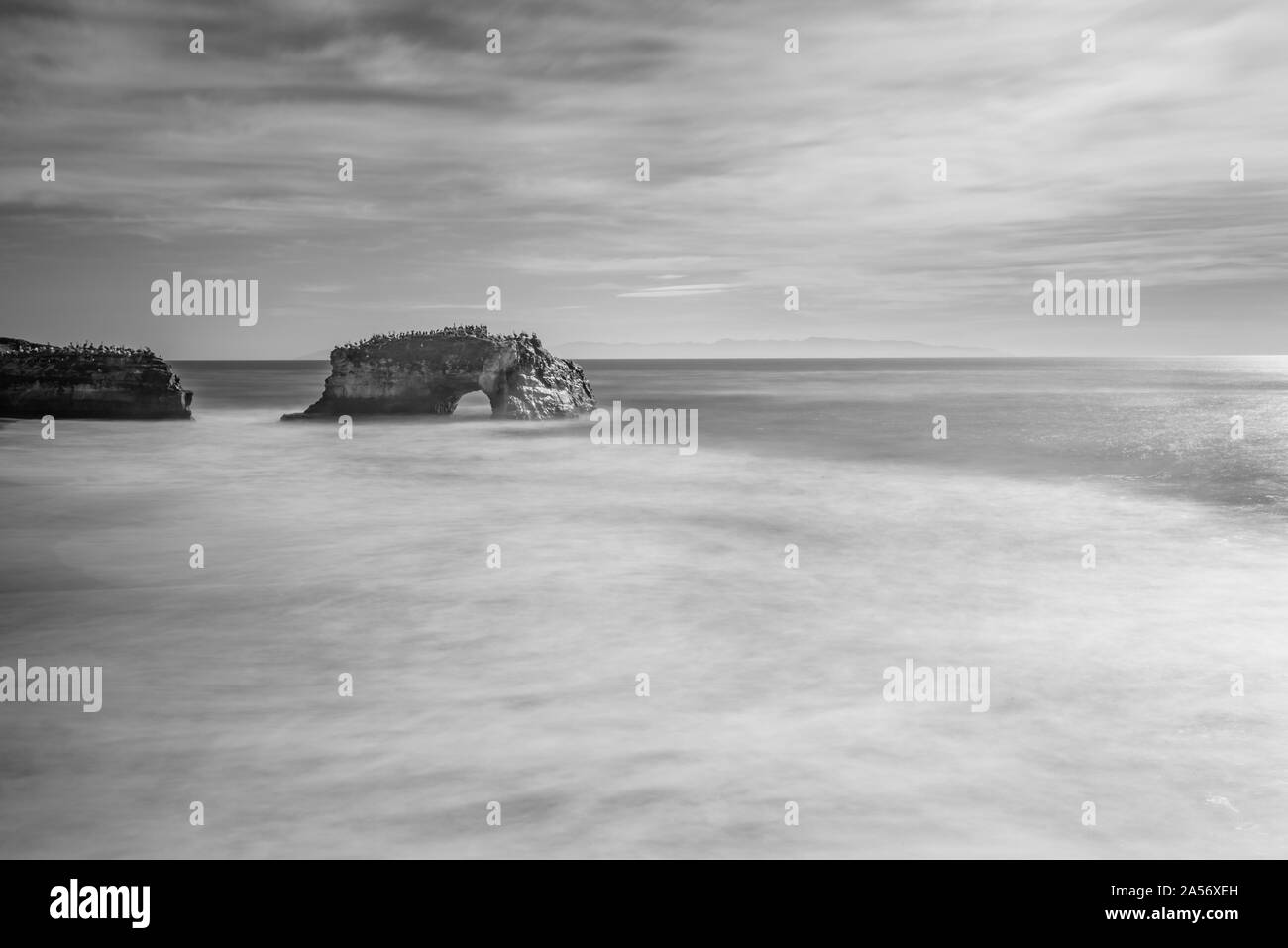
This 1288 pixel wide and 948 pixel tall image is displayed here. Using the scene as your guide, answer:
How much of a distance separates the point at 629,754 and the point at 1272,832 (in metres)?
4.93

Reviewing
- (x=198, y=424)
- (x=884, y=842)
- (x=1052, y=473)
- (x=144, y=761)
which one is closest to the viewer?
(x=884, y=842)

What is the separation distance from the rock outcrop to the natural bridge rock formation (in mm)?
7999

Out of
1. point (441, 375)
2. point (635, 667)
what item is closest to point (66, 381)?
point (441, 375)

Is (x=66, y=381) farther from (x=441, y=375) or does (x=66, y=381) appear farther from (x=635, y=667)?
(x=635, y=667)

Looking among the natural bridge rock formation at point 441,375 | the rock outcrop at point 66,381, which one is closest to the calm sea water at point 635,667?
the rock outcrop at point 66,381

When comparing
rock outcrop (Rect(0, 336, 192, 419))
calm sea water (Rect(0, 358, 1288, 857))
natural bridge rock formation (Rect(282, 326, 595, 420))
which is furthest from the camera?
natural bridge rock formation (Rect(282, 326, 595, 420))

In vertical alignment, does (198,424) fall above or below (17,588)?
above

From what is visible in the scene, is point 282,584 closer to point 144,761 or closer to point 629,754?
point 144,761

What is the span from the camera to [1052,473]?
29.3 m

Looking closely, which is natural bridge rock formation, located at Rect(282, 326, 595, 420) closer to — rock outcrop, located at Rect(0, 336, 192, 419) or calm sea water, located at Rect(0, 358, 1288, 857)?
rock outcrop, located at Rect(0, 336, 192, 419)

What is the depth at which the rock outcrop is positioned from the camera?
135 ft

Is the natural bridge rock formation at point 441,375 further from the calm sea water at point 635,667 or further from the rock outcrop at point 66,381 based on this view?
the calm sea water at point 635,667

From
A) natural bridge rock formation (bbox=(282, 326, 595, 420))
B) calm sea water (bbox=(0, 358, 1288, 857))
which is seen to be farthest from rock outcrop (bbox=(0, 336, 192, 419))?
calm sea water (bbox=(0, 358, 1288, 857))
